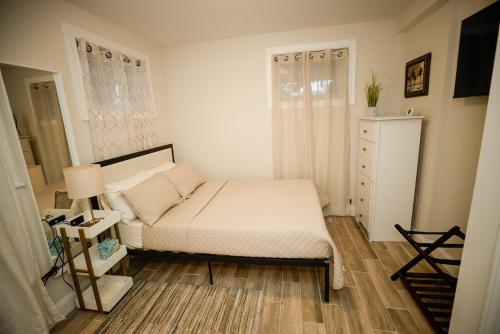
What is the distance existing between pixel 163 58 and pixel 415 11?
126 inches

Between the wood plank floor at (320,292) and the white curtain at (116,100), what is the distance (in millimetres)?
1312

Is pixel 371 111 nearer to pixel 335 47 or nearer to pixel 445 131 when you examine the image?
pixel 445 131

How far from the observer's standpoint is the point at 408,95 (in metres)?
2.65

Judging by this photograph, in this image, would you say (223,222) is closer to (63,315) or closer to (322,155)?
(63,315)

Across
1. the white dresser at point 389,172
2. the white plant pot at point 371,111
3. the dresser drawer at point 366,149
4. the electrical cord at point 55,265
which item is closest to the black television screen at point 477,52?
the white dresser at point 389,172

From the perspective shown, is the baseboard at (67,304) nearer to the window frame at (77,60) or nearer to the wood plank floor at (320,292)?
the wood plank floor at (320,292)

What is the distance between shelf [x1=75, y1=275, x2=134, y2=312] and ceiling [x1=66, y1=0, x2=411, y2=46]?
2504mm

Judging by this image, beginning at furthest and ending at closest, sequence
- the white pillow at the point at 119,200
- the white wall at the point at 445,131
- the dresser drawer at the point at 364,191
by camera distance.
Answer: the dresser drawer at the point at 364,191
the white pillow at the point at 119,200
the white wall at the point at 445,131

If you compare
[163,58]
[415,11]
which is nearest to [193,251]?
[163,58]

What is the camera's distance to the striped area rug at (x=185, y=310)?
5.25 ft

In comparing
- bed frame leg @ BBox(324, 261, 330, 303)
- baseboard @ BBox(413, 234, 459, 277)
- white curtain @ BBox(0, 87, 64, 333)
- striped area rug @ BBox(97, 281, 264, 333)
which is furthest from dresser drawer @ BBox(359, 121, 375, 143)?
white curtain @ BBox(0, 87, 64, 333)

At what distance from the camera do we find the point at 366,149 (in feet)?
8.61

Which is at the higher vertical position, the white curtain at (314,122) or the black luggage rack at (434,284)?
the white curtain at (314,122)

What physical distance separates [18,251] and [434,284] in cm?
306
